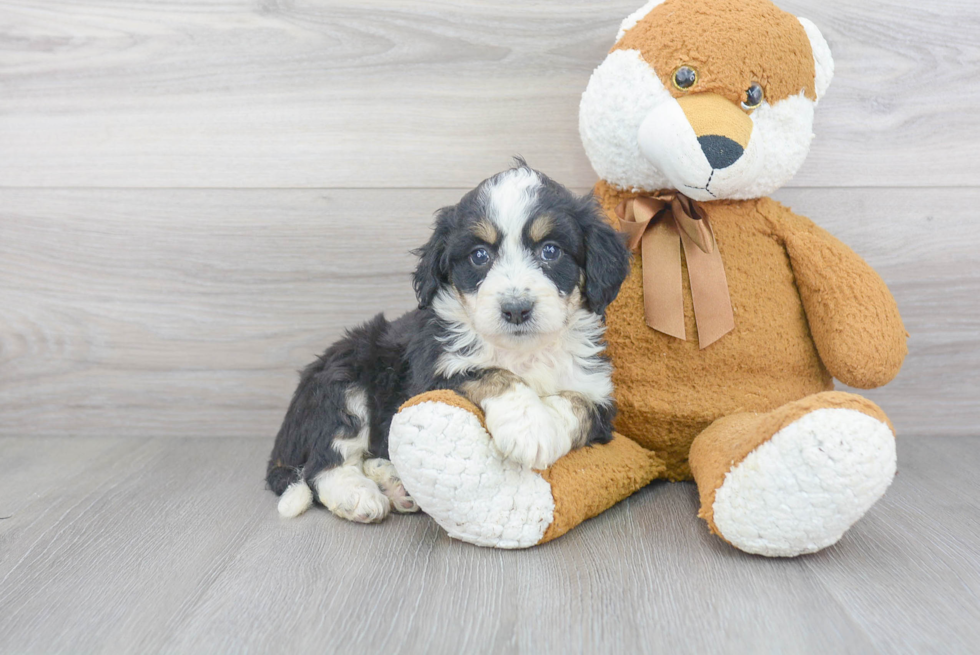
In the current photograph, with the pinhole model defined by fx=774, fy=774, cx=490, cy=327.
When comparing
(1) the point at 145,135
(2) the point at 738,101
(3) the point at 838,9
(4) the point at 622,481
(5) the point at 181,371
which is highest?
(3) the point at 838,9

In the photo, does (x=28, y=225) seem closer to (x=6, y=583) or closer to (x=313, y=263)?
(x=313, y=263)

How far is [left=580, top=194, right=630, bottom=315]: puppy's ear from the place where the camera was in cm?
170

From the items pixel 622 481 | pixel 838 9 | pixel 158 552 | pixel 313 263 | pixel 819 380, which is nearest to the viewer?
pixel 158 552

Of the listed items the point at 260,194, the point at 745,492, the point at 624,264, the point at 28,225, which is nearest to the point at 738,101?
the point at 624,264

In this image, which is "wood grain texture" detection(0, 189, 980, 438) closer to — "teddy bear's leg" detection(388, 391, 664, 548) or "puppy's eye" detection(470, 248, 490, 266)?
"puppy's eye" detection(470, 248, 490, 266)

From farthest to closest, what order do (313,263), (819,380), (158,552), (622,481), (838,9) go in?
(313,263) < (838,9) < (819,380) < (622,481) < (158,552)

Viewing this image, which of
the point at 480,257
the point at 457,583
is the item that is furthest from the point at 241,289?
the point at 457,583

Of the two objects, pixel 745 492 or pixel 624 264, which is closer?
pixel 745 492

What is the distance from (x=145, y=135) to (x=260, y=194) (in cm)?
41

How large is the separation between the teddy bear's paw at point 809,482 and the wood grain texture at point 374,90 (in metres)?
1.19

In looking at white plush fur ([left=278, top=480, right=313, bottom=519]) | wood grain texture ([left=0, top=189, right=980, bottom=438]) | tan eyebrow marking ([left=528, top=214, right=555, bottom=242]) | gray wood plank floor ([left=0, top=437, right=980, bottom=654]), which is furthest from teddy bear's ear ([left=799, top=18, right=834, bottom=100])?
white plush fur ([left=278, top=480, right=313, bottom=519])

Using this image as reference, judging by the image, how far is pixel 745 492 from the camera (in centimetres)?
151

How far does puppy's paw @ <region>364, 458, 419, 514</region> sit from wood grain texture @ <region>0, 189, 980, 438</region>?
0.65 metres

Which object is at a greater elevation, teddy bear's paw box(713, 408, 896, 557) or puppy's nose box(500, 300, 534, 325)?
puppy's nose box(500, 300, 534, 325)
